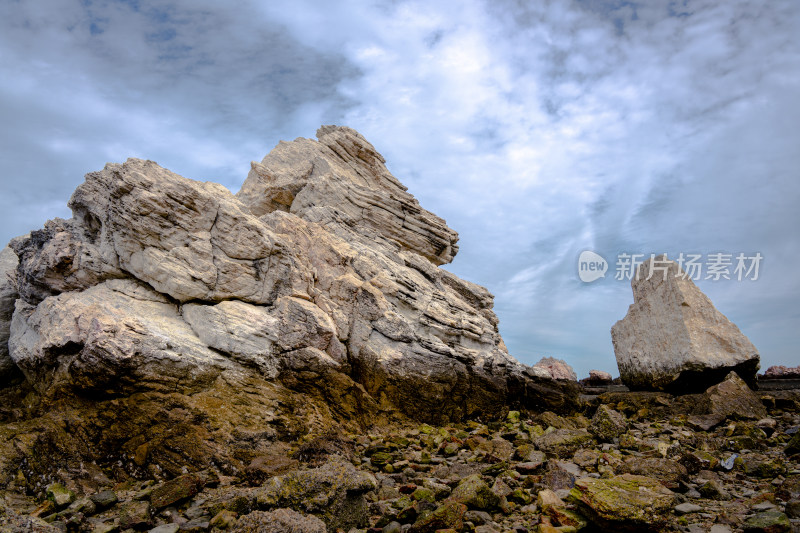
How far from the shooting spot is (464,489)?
927 centimetres

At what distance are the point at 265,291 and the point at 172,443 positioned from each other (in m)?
5.89

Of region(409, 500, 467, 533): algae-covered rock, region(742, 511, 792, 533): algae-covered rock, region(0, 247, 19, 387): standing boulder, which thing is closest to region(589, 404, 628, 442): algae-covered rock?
region(742, 511, 792, 533): algae-covered rock

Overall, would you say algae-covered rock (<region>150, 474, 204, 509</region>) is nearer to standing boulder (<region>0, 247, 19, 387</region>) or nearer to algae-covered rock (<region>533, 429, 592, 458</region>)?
algae-covered rock (<region>533, 429, 592, 458</region>)

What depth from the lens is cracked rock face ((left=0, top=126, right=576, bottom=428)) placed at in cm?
1323

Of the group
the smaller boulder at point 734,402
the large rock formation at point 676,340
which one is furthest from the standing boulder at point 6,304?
the large rock formation at point 676,340

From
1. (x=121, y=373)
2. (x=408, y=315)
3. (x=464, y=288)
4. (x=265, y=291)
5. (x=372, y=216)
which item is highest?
(x=372, y=216)

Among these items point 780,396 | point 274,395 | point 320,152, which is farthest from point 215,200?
point 780,396

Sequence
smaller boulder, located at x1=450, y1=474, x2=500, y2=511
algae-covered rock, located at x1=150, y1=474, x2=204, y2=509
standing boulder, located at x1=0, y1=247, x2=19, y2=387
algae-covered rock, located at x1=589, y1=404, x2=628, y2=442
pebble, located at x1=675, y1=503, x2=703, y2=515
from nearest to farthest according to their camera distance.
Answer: pebble, located at x1=675, y1=503, x2=703, y2=515 < smaller boulder, located at x1=450, y1=474, x2=500, y2=511 < algae-covered rock, located at x1=150, y1=474, x2=204, y2=509 < algae-covered rock, located at x1=589, y1=404, x2=628, y2=442 < standing boulder, located at x1=0, y1=247, x2=19, y2=387

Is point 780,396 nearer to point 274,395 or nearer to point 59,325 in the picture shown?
point 274,395

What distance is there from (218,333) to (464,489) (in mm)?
8823

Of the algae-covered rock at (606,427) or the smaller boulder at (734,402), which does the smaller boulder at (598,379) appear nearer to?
the smaller boulder at (734,402)

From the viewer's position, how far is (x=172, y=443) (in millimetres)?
11539

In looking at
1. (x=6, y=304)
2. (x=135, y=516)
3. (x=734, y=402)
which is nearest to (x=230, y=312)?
(x=135, y=516)

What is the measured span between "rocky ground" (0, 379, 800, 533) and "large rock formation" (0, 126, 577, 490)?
50.0 inches
